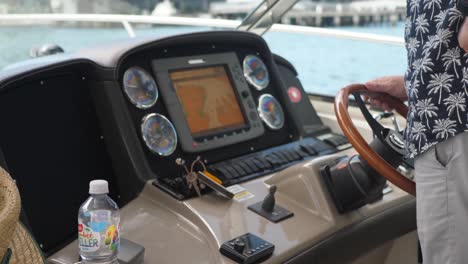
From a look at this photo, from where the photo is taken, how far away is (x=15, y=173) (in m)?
1.59

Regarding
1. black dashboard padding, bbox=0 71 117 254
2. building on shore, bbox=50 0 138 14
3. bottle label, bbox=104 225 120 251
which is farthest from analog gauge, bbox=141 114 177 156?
building on shore, bbox=50 0 138 14

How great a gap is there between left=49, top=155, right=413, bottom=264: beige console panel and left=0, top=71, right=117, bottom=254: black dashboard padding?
11cm

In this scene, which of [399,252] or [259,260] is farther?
[399,252]

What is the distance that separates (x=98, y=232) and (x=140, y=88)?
75 centimetres

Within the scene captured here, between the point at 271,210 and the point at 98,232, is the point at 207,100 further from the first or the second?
the point at 98,232

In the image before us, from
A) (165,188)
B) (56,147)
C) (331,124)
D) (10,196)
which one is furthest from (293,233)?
(331,124)

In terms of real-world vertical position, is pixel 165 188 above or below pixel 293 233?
above

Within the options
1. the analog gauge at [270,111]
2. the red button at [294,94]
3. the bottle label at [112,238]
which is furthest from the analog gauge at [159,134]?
the red button at [294,94]

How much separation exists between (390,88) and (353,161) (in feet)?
0.80

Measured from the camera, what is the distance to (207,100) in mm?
2092

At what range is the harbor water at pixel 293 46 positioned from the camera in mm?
2694

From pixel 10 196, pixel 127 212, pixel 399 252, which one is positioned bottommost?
pixel 399 252

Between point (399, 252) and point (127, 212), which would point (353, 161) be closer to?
point (399, 252)

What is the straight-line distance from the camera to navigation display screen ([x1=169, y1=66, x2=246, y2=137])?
80.4 inches
